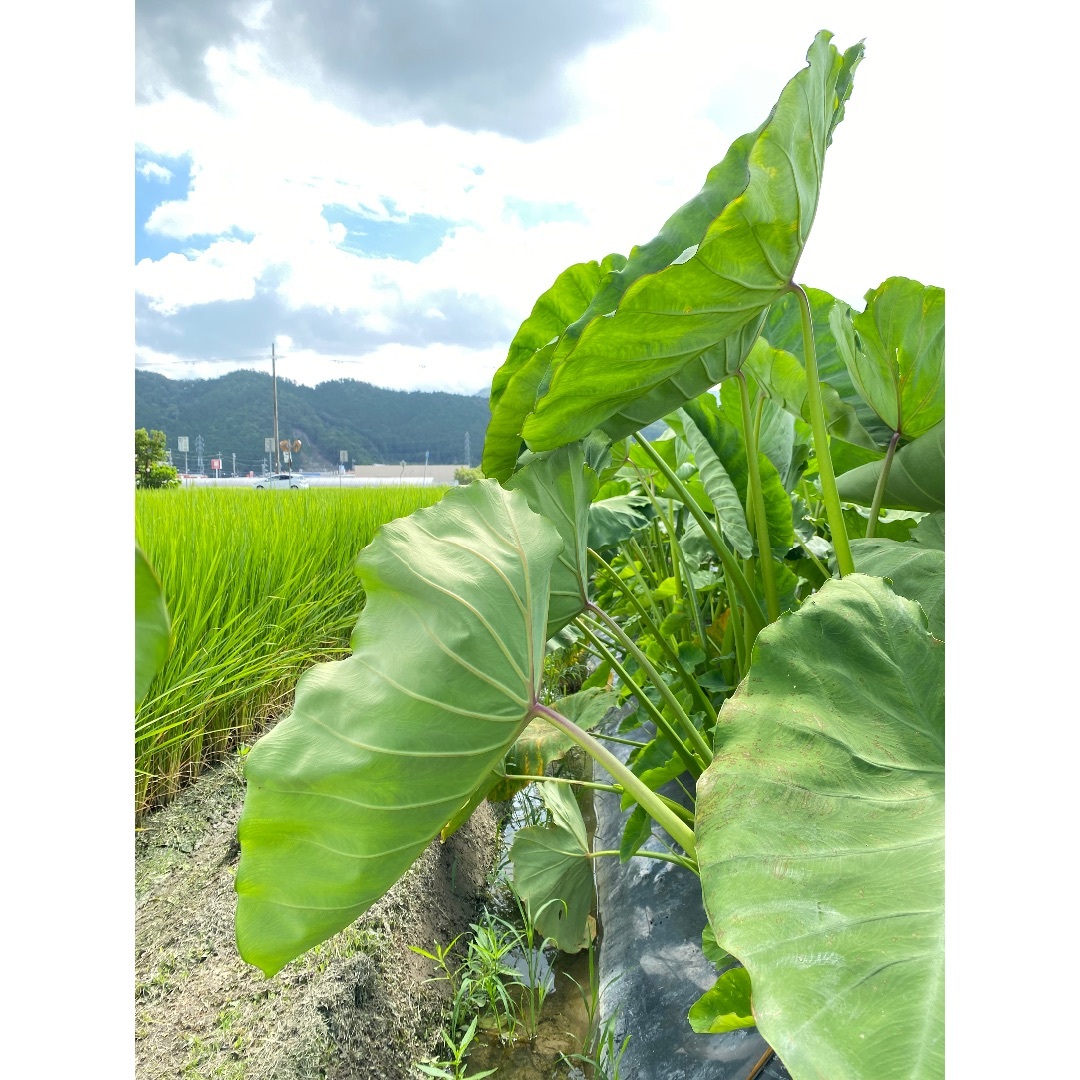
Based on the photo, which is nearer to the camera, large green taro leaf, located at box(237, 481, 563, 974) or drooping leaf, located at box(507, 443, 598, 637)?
large green taro leaf, located at box(237, 481, 563, 974)

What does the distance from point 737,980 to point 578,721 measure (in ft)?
2.34

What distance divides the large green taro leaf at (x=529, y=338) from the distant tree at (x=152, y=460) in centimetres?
748

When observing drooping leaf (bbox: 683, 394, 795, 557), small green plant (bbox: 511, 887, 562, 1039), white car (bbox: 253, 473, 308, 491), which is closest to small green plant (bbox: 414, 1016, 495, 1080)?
small green plant (bbox: 511, 887, 562, 1039)

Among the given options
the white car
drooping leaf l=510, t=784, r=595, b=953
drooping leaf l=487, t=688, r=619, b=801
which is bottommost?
drooping leaf l=510, t=784, r=595, b=953

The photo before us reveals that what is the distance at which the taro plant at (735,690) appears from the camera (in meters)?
0.36

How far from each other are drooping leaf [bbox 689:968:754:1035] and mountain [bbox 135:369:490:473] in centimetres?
913

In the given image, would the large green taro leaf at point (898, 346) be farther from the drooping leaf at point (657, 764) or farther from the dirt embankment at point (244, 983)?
the dirt embankment at point (244, 983)

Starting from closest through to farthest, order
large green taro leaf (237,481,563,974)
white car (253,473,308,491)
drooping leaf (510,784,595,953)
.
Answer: large green taro leaf (237,481,563,974)
drooping leaf (510,784,595,953)
white car (253,473,308,491)

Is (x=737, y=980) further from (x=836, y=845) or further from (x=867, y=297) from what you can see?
(x=867, y=297)

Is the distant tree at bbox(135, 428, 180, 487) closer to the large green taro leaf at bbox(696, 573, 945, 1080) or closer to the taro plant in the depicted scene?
the taro plant

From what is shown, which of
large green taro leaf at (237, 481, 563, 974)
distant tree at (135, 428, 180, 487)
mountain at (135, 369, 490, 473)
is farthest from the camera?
mountain at (135, 369, 490, 473)

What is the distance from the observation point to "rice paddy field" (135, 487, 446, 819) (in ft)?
5.08

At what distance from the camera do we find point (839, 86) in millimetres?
633
